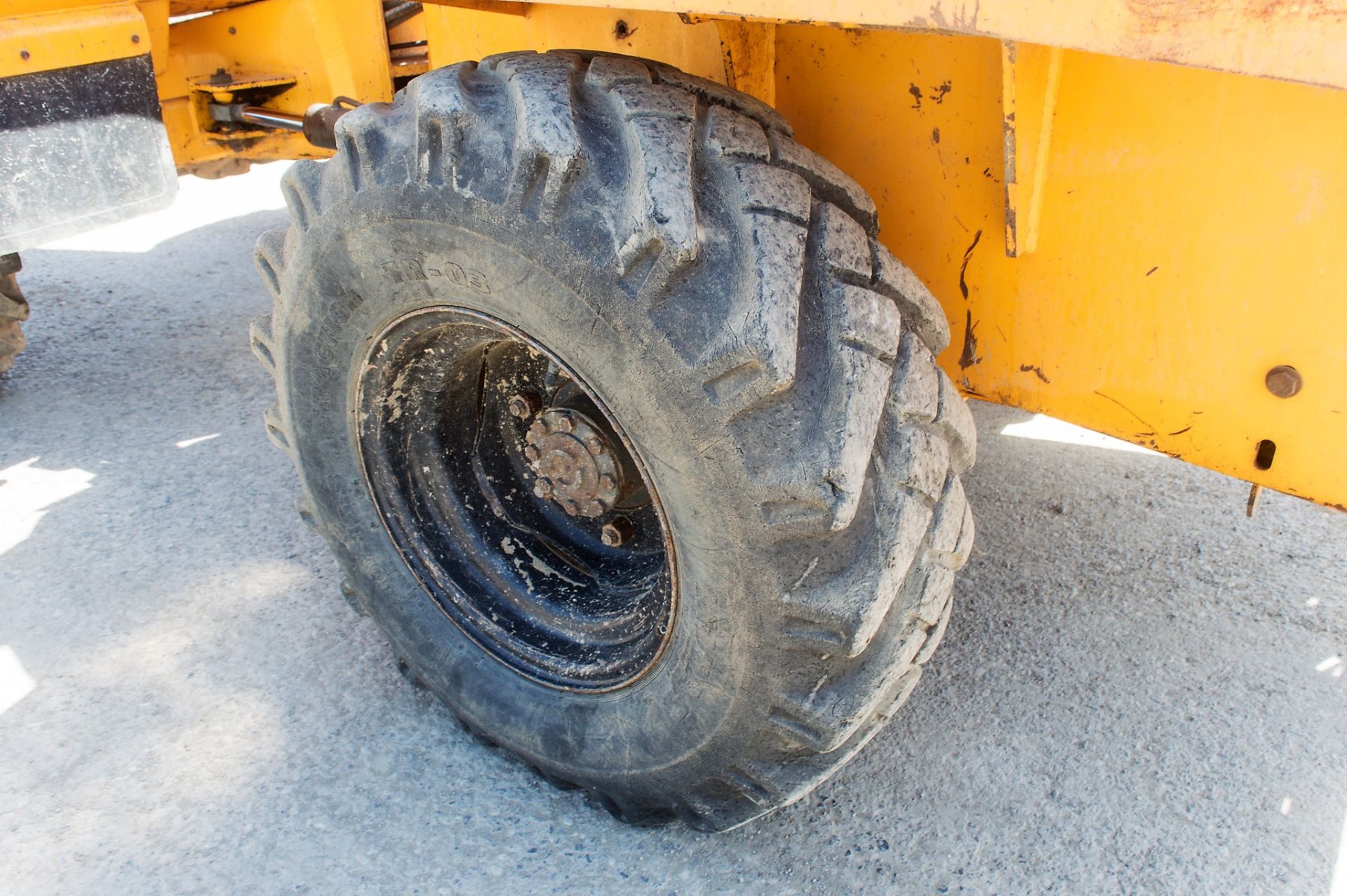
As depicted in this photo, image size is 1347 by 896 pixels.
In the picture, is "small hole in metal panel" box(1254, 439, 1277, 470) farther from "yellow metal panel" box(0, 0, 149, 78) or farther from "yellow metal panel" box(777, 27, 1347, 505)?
"yellow metal panel" box(0, 0, 149, 78)

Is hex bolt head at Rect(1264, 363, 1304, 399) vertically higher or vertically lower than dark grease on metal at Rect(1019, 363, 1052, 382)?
higher

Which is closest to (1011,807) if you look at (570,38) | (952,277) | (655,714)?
(655,714)

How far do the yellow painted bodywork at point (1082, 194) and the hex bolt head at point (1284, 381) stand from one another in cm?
1

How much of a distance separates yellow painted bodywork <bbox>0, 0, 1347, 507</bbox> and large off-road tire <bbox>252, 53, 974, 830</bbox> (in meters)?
0.19

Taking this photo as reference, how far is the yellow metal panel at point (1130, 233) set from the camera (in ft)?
4.78

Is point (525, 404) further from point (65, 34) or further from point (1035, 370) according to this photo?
point (65, 34)

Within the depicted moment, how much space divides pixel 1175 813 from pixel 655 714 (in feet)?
3.50

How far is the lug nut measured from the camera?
2162 millimetres

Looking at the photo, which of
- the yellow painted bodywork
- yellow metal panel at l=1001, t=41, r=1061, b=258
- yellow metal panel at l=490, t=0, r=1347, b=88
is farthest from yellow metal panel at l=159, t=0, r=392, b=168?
yellow metal panel at l=490, t=0, r=1347, b=88

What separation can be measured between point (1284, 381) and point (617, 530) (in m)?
1.22

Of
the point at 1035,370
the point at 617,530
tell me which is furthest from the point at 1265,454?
the point at 617,530

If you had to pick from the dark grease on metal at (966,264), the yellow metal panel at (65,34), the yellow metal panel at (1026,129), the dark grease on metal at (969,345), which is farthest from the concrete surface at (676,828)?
the yellow metal panel at (65,34)

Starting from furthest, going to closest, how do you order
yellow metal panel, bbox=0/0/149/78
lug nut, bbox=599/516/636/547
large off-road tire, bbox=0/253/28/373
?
large off-road tire, bbox=0/253/28/373
yellow metal panel, bbox=0/0/149/78
lug nut, bbox=599/516/636/547

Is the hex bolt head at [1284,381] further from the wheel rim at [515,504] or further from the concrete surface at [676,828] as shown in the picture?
the wheel rim at [515,504]
